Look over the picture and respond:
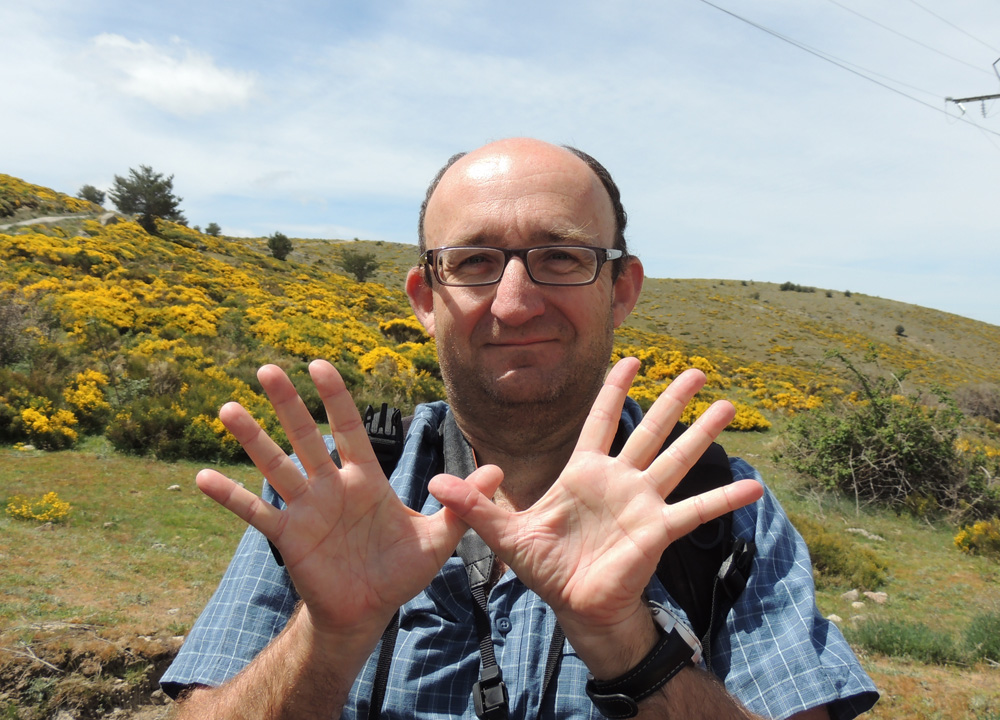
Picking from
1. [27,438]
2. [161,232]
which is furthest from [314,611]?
[161,232]

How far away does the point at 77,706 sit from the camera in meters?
2.80

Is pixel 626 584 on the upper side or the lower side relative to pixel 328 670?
upper

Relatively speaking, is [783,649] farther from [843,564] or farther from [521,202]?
[843,564]

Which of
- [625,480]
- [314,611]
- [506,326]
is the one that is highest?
[506,326]

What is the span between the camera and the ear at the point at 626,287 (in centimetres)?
239

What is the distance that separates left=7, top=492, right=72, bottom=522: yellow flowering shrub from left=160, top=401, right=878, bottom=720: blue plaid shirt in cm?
507

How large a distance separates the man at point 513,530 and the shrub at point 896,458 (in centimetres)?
903

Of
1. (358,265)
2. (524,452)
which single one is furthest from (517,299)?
(358,265)

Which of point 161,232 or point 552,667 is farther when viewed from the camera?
point 161,232

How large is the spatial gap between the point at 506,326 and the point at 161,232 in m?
31.7

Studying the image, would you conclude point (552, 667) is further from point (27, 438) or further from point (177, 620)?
point (27, 438)

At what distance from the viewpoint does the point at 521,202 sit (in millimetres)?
2127

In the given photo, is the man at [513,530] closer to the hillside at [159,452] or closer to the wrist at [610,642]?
the wrist at [610,642]

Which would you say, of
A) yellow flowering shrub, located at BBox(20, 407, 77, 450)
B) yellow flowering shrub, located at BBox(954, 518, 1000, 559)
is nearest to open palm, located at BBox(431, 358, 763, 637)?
yellow flowering shrub, located at BBox(954, 518, 1000, 559)
